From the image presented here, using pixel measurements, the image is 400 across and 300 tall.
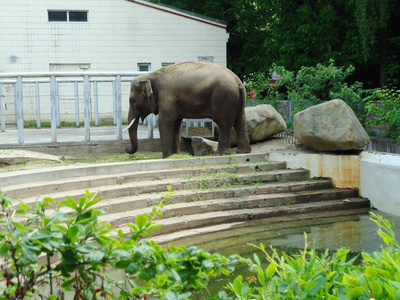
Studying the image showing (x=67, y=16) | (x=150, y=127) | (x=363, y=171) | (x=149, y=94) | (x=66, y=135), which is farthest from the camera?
(x=67, y=16)

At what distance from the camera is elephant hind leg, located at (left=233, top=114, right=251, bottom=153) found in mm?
11305

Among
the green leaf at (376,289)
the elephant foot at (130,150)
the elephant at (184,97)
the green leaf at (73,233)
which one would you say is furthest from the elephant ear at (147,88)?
the green leaf at (376,289)

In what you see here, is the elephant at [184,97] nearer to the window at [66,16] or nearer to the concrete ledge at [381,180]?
the concrete ledge at [381,180]

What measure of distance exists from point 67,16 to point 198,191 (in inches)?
490

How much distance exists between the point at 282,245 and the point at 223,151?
11.8 ft

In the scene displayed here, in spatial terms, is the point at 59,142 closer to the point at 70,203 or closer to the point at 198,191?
the point at 198,191

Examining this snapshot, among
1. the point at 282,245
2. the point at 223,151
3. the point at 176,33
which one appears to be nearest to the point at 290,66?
the point at 176,33

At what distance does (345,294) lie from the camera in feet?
8.81

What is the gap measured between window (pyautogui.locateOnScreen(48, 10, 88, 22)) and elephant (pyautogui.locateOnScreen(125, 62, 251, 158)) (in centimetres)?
1013

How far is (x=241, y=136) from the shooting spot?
1135cm

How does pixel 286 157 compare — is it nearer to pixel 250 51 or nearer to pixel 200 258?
pixel 200 258

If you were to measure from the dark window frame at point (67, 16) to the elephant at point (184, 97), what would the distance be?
10084mm

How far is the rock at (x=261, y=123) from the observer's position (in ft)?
40.4

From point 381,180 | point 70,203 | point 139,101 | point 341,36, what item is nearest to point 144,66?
point 341,36
